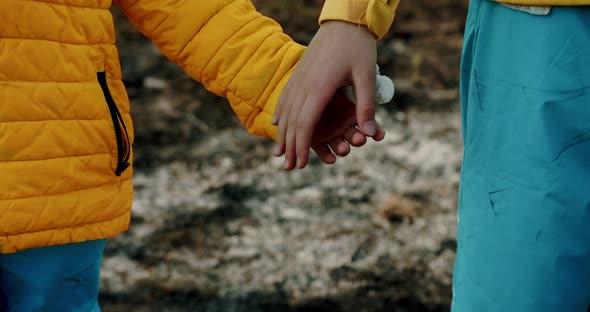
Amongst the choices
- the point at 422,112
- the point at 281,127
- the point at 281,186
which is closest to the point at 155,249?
the point at 281,186

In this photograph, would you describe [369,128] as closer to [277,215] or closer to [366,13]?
[366,13]

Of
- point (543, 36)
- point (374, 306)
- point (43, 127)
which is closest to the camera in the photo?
point (543, 36)

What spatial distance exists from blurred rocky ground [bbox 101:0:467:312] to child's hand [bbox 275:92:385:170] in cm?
103

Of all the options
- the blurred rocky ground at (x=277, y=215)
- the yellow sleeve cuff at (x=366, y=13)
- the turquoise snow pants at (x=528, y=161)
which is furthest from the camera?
the blurred rocky ground at (x=277, y=215)

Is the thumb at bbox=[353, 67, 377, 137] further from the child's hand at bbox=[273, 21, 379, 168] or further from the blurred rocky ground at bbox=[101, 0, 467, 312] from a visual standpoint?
the blurred rocky ground at bbox=[101, 0, 467, 312]

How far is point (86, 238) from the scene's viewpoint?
1518 millimetres

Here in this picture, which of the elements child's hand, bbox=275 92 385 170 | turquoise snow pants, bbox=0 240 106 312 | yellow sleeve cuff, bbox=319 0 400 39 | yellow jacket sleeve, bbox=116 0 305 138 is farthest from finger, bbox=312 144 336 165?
turquoise snow pants, bbox=0 240 106 312

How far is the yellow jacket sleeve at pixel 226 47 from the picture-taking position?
1657 millimetres

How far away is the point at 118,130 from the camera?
1557 millimetres

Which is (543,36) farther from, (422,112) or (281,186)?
(422,112)

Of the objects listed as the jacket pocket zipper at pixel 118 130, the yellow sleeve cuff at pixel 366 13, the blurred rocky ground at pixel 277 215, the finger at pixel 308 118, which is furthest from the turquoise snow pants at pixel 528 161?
the blurred rocky ground at pixel 277 215

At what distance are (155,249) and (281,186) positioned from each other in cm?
70

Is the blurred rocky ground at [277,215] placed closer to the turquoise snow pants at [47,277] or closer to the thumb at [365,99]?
the turquoise snow pants at [47,277]

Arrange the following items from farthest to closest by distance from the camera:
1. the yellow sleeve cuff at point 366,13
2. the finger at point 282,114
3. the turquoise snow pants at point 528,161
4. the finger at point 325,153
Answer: the finger at point 325,153
the finger at point 282,114
the yellow sleeve cuff at point 366,13
the turquoise snow pants at point 528,161
